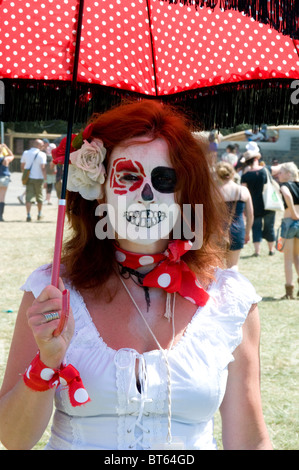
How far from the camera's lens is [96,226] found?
218 cm

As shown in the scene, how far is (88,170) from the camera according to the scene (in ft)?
6.82

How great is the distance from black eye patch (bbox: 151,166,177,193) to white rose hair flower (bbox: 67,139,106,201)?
171 mm

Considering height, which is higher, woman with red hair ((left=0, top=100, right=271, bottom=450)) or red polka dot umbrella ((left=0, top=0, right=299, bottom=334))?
red polka dot umbrella ((left=0, top=0, right=299, bottom=334))

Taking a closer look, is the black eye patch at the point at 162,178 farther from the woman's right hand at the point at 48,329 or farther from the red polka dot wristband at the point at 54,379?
the red polka dot wristband at the point at 54,379

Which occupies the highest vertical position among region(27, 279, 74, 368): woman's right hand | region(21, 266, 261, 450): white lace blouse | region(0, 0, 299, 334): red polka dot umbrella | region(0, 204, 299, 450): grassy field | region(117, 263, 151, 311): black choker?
region(0, 0, 299, 334): red polka dot umbrella

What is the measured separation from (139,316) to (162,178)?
17.9 inches

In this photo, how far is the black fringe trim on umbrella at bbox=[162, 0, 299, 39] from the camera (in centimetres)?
170

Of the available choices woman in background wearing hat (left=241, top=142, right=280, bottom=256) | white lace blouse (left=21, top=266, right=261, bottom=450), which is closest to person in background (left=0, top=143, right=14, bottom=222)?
woman in background wearing hat (left=241, top=142, right=280, bottom=256)

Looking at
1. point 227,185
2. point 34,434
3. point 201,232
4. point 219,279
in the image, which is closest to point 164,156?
point 201,232

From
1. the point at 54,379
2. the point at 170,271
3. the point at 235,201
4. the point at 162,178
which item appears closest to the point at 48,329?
the point at 54,379

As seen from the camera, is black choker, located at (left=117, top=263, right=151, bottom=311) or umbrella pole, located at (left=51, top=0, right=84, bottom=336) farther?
black choker, located at (left=117, top=263, right=151, bottom=311)

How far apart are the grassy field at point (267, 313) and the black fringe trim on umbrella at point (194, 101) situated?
21.1 inches

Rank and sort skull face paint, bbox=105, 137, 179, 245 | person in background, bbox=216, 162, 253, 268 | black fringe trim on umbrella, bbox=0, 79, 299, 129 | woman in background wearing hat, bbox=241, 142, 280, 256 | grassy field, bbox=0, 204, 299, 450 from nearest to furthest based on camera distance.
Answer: skull face paint, bbox=105, 137, 179, 245 → black fringe trim on umbrella, bbox=0, 79, 299, 129 → grassy field, bbox=0, 204, 299, 450 → person in background, bbox=216, 162, 253, 268 → woman in background wearing hat, bbox=241, 142, 280, 256

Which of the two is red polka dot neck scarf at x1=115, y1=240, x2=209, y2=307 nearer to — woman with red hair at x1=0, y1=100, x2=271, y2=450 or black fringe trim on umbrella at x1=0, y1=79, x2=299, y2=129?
woman with red hair at x1=0, y1=100, x2=271, y2=450
